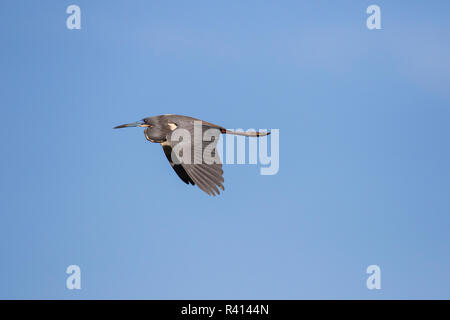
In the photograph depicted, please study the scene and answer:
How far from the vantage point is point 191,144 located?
13.4m

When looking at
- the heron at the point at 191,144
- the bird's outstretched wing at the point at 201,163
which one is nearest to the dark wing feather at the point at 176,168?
the heron at the point at 191,144

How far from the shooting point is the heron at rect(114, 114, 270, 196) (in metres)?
12.7

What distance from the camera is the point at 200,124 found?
47.1 ft

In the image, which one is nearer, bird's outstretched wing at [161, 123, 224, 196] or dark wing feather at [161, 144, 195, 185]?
bird's outstretched wing at [161, 123, 224, 196]

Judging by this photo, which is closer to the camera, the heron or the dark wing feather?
the heron

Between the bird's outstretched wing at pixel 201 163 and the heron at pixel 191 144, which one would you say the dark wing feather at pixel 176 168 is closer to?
the heron at pixel 191 144

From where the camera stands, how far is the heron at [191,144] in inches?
501

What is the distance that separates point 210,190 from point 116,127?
3797mm

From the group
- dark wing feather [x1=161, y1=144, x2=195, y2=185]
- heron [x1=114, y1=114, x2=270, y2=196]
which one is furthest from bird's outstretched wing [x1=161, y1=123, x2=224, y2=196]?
dark wing feather [x1=161, y1=144, x2=195, y2=185]

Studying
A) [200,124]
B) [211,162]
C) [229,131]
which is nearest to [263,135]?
[229,131]

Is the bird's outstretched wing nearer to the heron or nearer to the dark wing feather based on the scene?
the heron

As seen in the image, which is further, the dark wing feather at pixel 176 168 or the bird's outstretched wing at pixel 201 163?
the dark wing feather at pixel 176 168

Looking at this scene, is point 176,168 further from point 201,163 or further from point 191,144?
point 201,163

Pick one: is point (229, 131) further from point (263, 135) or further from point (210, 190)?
point (210, 190)
